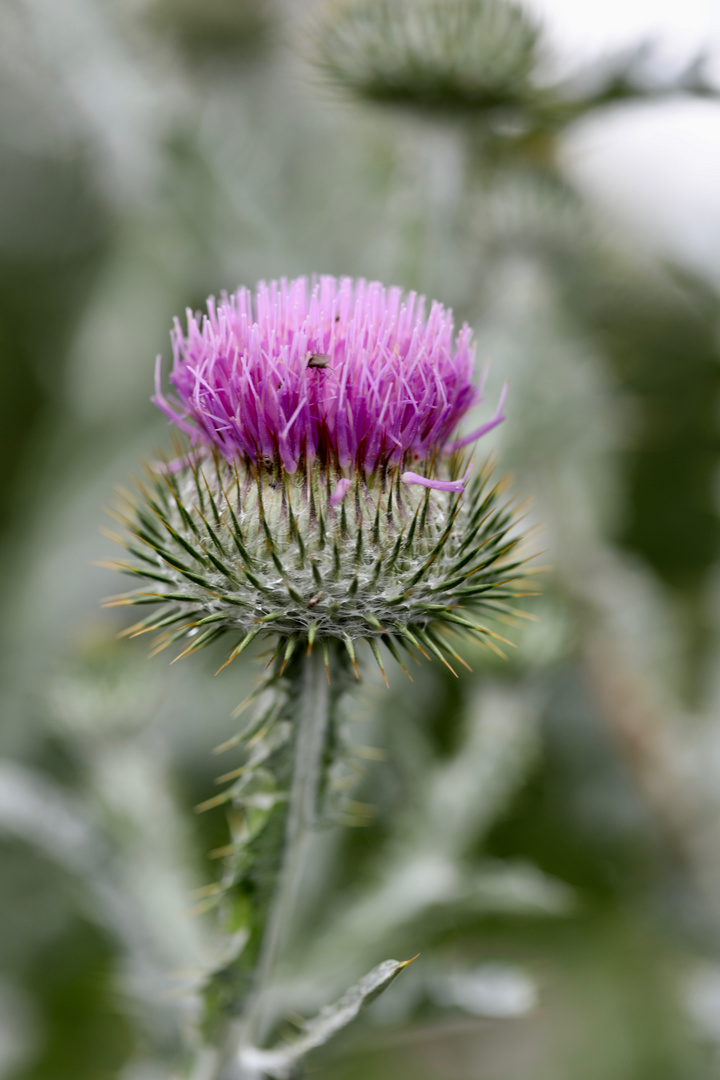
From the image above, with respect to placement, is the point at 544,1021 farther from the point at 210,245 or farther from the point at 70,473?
the point at 210,245

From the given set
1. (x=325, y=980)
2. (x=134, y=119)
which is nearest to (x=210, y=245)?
(x=134, y=119)

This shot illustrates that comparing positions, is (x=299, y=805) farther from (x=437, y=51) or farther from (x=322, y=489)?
(x=437, y=51)

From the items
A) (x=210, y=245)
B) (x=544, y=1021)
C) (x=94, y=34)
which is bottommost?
(x=544, y=1021)

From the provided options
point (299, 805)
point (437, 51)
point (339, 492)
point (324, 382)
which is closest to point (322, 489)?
point (339, 492)

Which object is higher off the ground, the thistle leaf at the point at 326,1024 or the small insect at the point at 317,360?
the small insect at the point at 317,360

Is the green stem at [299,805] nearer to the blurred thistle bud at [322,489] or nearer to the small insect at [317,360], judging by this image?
the blurred thistle bud at [322,489]

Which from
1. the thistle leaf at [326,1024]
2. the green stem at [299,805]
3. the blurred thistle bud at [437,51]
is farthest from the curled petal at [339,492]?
the blurred thistle bud at [437,51]
